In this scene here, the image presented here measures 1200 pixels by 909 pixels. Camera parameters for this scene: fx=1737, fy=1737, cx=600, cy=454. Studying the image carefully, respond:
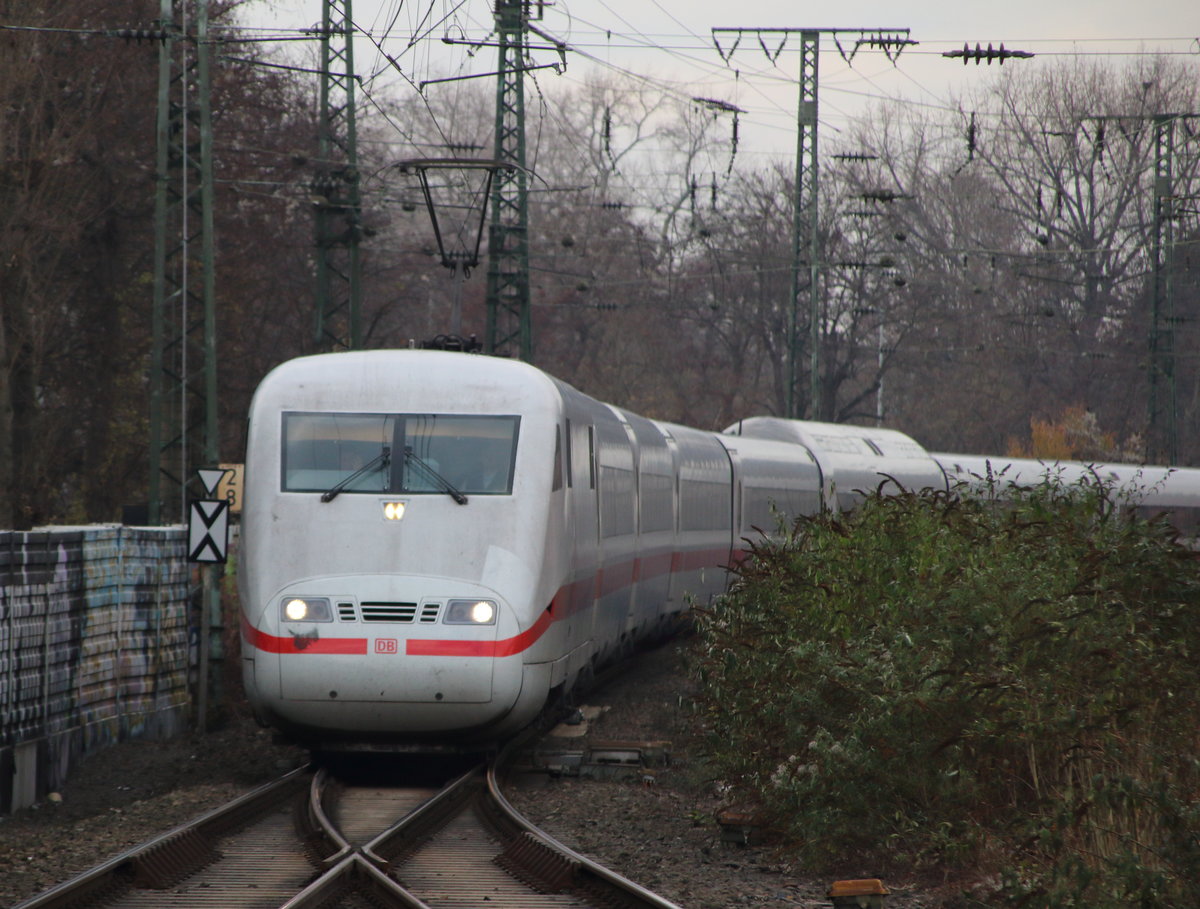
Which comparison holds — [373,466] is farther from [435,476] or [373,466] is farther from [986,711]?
[986,711]

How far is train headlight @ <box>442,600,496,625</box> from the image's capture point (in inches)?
449

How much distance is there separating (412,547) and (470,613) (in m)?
0.63

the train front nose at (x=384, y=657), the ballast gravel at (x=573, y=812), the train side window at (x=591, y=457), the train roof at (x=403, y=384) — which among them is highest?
the train roof at (x=403, y=384)

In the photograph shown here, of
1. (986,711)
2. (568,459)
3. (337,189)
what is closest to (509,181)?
(337,189)

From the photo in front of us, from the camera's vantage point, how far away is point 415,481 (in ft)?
39.5

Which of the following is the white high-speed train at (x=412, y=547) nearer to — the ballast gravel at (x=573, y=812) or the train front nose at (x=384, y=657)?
the train front nose at (x=384, y=657)

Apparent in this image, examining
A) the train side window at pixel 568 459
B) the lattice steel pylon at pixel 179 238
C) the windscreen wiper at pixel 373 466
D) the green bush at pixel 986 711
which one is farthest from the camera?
the lattice steel pylon at pixel 179 238

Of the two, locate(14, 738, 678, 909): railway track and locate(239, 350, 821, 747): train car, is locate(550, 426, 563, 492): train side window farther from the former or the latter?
locate(14, 738, 678, 909): railway track

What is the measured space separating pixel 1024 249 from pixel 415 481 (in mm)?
47862

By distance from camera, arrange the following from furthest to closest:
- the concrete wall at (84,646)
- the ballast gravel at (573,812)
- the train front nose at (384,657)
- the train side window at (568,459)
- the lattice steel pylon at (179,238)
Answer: the lattice steel pylon at (179,238) → the train side window at (568,459) → the concrete wall at (84,646) → the train front nose at (384,657) → the ballast gravel at (573,812)

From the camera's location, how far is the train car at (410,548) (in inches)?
445

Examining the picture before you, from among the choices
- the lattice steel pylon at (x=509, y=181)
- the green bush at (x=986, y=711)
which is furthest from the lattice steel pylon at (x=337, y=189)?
the green bush at (x=986, y=711)

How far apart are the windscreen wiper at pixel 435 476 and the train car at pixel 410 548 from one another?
0.05 ft

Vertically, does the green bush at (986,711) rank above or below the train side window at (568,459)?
below
